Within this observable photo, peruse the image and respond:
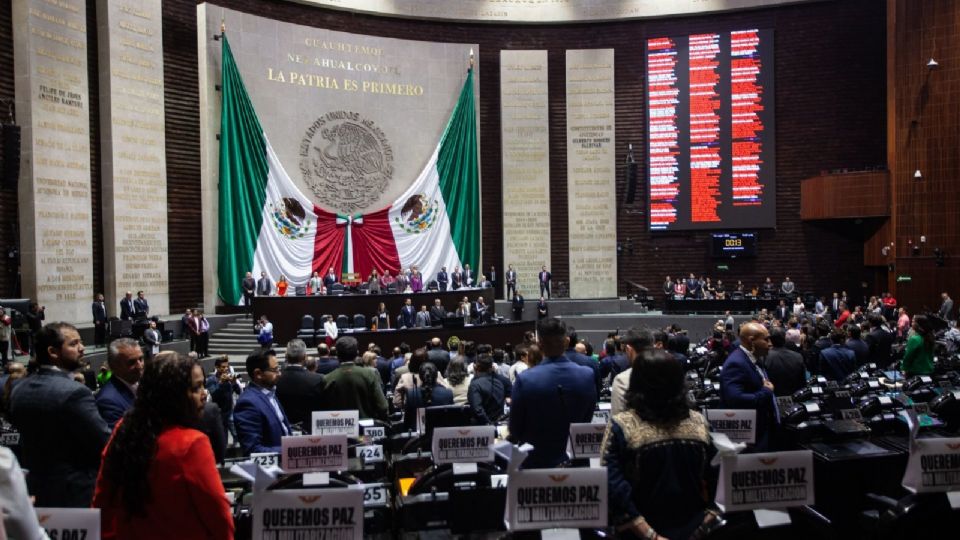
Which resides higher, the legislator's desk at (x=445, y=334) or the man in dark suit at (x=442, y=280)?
the man in dark suit at (x=442, y=280)

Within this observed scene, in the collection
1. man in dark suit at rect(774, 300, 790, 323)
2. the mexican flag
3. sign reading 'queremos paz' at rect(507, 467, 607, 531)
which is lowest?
man in dark suit at rect(774, 300, 790, 323)

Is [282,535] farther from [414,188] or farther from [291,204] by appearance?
[414,188]

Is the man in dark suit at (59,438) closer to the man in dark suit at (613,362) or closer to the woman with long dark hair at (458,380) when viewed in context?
the woman with long dark hair at (458,380)

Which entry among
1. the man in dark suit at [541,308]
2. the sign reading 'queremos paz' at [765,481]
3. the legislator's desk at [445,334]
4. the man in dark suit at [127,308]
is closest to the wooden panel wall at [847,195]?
the man in dark suit at [541,308]

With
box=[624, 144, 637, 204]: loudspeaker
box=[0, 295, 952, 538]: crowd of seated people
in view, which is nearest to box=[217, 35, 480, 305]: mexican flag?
box=[624, 144, 637, 204]: loudspeaker

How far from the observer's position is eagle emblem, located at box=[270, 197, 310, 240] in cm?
2102

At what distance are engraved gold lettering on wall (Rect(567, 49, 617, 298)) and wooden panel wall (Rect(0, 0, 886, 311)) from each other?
1.11ft

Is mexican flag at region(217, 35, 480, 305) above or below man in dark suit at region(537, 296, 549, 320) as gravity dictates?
above

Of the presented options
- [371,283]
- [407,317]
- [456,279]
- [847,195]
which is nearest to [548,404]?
[407,317]

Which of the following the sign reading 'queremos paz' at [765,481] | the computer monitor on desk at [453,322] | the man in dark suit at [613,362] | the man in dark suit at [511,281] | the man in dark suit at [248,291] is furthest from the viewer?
the man in dark suit at [511,281]

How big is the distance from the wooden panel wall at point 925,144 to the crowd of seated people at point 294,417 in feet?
51.9

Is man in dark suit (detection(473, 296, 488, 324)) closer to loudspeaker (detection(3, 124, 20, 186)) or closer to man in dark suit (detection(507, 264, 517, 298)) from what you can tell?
man in dark suit (detection(507, 264, 517, 298))

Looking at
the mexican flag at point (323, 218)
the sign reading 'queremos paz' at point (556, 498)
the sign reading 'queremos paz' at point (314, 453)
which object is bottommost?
the sign reading 'queremos paz' at point (314, 453)

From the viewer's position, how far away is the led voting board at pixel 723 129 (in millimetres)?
22938
